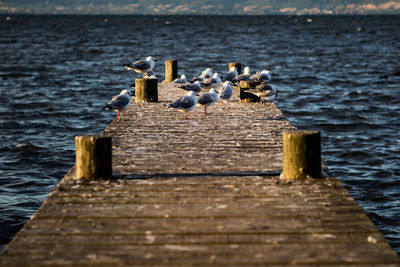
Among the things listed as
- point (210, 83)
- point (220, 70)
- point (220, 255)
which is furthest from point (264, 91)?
point (220, 70)

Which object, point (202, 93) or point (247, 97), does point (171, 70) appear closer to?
point (247, 97)

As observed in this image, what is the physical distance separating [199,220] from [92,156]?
203 centimetres

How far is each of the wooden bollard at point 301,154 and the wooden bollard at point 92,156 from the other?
92.4 inches

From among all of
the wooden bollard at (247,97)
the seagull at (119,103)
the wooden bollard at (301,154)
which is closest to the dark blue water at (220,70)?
the seagull at (119,103)

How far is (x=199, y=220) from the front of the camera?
5887 millimetres

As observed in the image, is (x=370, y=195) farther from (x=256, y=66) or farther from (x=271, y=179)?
(x=256, y=66)

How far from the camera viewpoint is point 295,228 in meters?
5.65

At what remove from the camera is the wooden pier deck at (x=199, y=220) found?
199 inches

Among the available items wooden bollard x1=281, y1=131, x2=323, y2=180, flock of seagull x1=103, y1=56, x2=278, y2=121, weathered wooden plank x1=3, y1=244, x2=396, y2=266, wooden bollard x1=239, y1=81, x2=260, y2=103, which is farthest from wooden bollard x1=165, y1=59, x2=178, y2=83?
weathered wooden plank x1=3, y1=244, x2=396, y2=266

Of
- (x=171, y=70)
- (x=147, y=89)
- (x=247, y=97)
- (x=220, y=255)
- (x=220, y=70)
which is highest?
(x=171, y=70)

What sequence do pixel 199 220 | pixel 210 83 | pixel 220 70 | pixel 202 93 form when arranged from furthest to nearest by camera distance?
1. pixel 220 70
2. pixel 210 83
3. pixel 202 93
4. pixel 199 220

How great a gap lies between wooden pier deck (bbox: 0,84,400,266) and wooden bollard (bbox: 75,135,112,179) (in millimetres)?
198

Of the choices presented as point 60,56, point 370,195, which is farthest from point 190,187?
point 60,56

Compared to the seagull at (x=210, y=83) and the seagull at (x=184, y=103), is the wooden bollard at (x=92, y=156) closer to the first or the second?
the seagull at (x=184, y=103)
